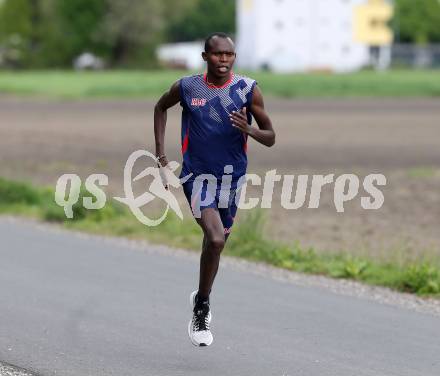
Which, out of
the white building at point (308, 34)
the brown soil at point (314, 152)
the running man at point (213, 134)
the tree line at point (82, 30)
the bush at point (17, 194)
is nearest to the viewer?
the running man at point (213, 134)

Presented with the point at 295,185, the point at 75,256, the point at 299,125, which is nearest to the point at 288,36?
the point at 299,125

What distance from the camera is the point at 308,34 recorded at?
479ft

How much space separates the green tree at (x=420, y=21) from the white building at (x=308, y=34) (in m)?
20.8

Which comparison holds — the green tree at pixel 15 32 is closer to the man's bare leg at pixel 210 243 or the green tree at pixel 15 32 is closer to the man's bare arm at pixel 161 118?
the man's bare arm at pixel 161 118

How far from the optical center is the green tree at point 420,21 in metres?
169

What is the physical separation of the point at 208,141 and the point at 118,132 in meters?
30.8

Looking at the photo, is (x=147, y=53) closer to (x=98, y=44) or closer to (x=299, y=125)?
(x=98, y=44)

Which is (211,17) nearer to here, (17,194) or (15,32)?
(15,32)

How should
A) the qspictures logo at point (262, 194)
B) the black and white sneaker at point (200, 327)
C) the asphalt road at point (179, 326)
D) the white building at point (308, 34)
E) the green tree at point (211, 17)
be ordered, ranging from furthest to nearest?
the green tree at point (211, 17), the white building at point (308, 34), the qspictures logo at point (262, 194), the black and white sneaker at point (200, 327), the asphalt road at point (179, 326)

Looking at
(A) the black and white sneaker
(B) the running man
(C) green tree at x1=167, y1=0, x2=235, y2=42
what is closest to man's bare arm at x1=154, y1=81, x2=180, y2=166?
(B) the running man

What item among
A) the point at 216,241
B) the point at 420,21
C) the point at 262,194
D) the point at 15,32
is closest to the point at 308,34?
the point at 420,21

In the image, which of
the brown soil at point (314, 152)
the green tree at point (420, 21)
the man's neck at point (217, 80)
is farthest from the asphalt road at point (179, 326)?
the green tree at point (420, 21)

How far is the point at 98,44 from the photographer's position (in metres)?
128

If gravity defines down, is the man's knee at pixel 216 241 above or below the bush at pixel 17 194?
above
